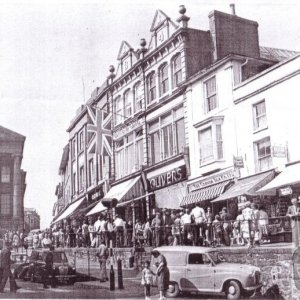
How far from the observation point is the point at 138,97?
21.2 m

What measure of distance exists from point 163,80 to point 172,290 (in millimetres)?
11050

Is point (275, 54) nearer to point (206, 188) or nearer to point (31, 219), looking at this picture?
point (206, 188)

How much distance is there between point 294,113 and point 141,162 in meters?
7.63

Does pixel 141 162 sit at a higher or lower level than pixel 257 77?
lower

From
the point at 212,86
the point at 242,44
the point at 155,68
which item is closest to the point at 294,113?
the point at 212,86

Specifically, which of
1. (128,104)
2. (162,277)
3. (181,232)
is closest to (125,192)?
(128,104)

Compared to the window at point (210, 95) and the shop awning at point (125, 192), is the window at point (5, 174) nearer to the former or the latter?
the shop awning at point (125, 192)

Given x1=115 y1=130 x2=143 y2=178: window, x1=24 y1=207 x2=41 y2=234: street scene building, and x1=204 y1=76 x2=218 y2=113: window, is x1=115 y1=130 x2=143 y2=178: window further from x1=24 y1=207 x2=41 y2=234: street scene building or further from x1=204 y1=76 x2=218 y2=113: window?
x1=24 y1=207 x2=41 y2=234: street scene building

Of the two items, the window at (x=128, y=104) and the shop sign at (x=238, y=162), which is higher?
the window at (x=128, y=104)

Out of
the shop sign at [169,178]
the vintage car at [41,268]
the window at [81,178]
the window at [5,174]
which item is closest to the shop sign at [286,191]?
the shop sign at [169,178]

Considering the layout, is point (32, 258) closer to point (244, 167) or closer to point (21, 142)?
point (21, 142)

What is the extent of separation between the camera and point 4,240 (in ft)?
38.6

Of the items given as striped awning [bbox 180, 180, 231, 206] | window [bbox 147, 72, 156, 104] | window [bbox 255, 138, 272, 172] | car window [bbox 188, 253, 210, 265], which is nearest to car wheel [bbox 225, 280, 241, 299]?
car window [bbox 188, 253, 210, 265]

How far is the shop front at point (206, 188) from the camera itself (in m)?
16.3
